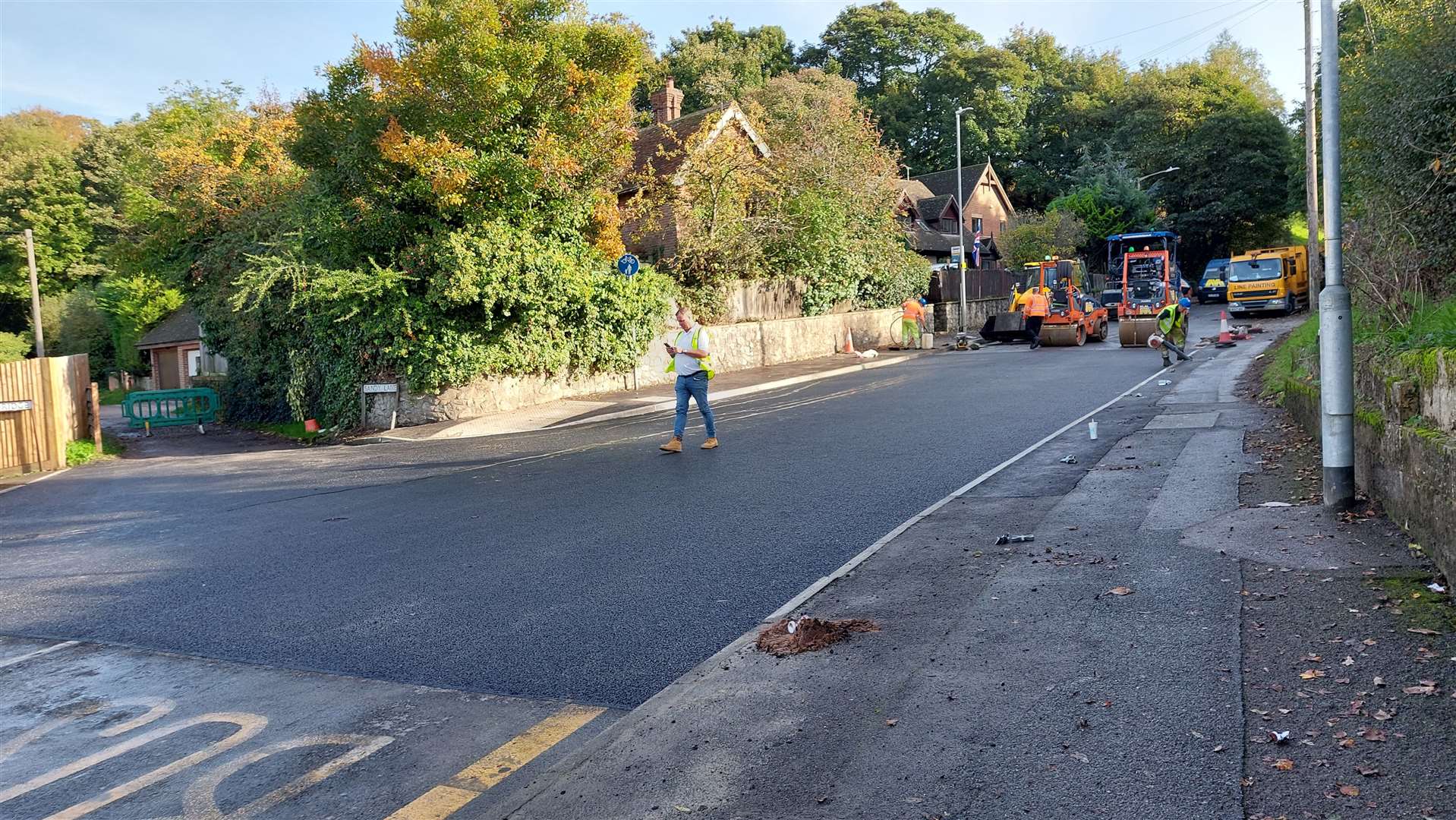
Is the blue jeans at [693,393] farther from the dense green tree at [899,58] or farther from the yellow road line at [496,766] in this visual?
the dense green tree at [899,58]

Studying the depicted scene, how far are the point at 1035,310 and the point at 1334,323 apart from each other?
23082 mm

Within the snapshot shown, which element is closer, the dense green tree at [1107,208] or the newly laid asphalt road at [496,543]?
the newly laid asphalt road at [496,543]

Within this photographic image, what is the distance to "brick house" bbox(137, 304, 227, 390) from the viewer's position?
34.1 meters

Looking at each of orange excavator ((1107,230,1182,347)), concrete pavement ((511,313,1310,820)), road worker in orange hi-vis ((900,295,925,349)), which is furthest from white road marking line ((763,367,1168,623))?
orange excavator ((1107,230,1182,347))

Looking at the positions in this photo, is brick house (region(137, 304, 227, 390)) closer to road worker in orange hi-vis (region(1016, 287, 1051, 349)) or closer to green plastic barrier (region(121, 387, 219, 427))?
green plastic barrier (region(121, 387, 219, 427))

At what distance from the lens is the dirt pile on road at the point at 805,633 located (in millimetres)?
5250

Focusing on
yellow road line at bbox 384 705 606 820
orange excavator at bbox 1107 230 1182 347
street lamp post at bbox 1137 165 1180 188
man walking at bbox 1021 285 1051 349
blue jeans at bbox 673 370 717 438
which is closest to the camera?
yellow road line at bbox 384 705 606 820

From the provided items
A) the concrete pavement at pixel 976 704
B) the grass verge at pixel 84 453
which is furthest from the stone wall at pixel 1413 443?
the grass verge at pixel 84 453

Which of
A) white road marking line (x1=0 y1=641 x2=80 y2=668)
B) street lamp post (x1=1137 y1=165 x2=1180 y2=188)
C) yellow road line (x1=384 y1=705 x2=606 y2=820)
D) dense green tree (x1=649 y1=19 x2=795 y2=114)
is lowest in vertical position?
yellow road line (x1=384 y1=705 x2=606 y2=820)

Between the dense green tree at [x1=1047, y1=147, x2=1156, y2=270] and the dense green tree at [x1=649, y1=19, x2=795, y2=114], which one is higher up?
the dense green tree at [x1=649, y1=19, x2=795, y2=114]

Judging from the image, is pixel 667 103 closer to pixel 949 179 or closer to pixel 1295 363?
pixel 1295 363

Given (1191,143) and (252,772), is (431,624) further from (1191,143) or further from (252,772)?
(1191,143)

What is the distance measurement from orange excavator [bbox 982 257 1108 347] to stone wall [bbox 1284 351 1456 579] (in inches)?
823

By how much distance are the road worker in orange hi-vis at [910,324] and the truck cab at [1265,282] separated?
579 inches
